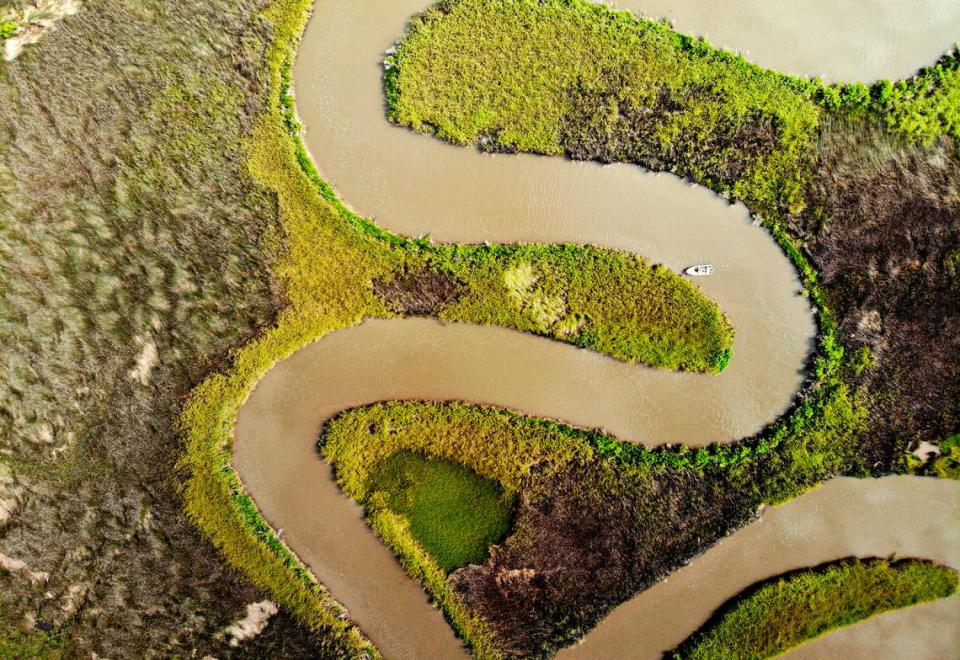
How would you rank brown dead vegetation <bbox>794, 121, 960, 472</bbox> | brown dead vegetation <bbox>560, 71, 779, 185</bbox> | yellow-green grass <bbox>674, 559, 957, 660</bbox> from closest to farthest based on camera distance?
1. yellow-green grass <bbox>674, 559, 957, 660</bbox>
2. brown dead vegetation <bbox>794, 121, 960, 472</bbox>
3. brown dead vegetation <bbox>560, 71, 779, 185</bbox>

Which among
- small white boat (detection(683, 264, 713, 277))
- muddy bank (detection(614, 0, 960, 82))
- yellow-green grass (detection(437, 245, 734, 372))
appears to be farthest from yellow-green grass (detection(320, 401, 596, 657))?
muddy bank (detection(614, 0, 960, 82))

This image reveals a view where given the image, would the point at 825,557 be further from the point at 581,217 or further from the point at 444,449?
the point at 581,217

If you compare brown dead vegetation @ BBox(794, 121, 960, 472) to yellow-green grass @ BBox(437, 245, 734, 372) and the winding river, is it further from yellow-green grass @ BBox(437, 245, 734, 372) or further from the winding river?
yellow-green grass @ BBox(437, 245, 734, 372)

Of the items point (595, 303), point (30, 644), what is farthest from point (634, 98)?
point (30, 644)

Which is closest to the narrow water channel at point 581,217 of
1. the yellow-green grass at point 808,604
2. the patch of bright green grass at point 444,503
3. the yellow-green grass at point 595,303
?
the yellow-green grass at point 595,303

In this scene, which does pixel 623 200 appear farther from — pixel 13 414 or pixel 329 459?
pixel 13 414

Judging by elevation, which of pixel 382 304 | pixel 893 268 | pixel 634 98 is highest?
pixel 634 98

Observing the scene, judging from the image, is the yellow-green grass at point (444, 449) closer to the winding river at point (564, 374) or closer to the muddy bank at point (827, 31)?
the winding river at point (564, 374)
